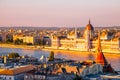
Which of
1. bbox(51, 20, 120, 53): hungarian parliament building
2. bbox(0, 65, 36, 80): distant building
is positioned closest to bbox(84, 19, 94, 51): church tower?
bbox(51, 20, 120, 53): hungarian parliament building

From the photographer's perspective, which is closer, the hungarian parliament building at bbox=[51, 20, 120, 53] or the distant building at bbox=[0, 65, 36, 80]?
A: the distant building at bbox=[0, 65, 36, 80]

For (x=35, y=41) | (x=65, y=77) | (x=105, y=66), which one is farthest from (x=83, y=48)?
(x=65, y=77)

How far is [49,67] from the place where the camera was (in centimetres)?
1155

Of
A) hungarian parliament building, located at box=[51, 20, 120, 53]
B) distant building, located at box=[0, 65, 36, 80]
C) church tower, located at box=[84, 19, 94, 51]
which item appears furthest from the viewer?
church tower, located at box=[84, 19, 94, 51]

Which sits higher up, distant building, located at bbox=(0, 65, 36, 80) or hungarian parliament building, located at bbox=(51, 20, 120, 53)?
hungarian parliament building, located at bbox=(51, 20, 120, 53)

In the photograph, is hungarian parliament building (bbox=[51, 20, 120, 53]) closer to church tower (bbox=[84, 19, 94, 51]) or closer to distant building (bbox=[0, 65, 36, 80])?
church tower (bbox=[84, 19, 94, 51])

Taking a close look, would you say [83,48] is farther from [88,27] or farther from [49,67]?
[49,67]

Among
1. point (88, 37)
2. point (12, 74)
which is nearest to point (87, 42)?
point (88, 37)

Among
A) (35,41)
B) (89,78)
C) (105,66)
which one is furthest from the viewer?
(35,41)

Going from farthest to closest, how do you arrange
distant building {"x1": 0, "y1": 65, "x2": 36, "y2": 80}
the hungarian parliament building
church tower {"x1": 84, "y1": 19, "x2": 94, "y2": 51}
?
1. church tower {"x1": 84, "y1": 19, "x2": 94, "y2": 51}
2. the hungarian parliament building
3. distant building {"x1": 0, "y1": 65, "x2": 36, "y2": 80}

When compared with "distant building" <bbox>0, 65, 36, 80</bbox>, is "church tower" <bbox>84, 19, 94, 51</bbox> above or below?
above

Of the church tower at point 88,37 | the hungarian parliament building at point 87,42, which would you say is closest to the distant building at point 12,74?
the hungarian parliament building at point 87,42

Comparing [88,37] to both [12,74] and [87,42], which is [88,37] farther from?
[12,74]

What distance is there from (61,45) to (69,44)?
754 mm
